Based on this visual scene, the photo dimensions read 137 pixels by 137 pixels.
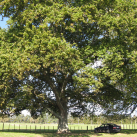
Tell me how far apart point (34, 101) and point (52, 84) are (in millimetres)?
2839

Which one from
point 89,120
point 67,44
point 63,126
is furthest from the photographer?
point 89,120

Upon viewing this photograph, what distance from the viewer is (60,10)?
58.0 feet

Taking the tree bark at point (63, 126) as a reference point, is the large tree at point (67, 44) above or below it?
above

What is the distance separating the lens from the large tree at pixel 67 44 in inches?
622

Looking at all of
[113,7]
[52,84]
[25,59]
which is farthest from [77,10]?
[52,84]

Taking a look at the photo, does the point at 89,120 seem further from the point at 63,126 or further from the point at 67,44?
the point at 67,44

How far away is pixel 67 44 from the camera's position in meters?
15.9

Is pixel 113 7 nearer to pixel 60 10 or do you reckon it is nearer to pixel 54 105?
pixel 60 10

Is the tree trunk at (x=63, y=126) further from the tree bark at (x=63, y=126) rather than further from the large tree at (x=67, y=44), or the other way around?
the large tree at (x=67, y=44)

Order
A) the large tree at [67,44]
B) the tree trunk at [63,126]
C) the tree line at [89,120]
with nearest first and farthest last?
the large tree at [67,44] < the tree trunk at [63,126] < the tree line at [89,120]

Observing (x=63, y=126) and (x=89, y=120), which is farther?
(x=89, y=120)

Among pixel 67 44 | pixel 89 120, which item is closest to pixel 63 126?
pixel 89 120

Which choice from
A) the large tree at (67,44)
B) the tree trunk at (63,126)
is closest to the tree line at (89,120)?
the tree trunk at (63,126)

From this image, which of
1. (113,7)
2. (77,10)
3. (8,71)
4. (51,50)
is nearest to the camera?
(51,50)
